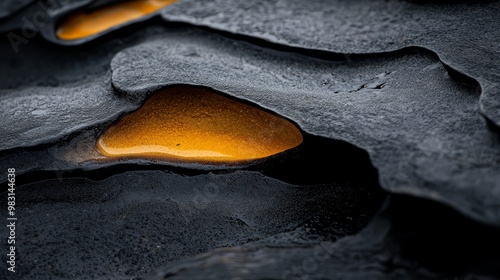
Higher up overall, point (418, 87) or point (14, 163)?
point (418, 87)

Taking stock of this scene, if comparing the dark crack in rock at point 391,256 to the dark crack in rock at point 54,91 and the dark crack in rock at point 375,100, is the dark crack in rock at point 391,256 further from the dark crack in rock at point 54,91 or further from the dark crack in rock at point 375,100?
the dark crack in rock at point 54,91

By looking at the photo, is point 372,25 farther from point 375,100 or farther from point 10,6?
point 10,6

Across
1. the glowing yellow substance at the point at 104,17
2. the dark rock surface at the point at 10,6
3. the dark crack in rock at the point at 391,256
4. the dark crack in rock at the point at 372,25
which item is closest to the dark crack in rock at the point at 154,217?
the dark crack in rock at the point at 391,256

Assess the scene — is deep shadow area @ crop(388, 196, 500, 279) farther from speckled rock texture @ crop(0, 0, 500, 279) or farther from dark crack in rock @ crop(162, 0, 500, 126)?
dark crack in rock @ crop(162, 0, 500, 126)

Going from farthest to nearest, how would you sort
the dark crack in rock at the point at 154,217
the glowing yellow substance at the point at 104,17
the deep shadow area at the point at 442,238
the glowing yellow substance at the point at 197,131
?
1. the glowing yellow substance at the point at 104,17
2. the glowing yellow substance at the point at 197,131
3. the dark crack in rock at the point at 154,217
4. the deep shadow area at the point at 442,238

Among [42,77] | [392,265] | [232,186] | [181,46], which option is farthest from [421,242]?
[42,77]

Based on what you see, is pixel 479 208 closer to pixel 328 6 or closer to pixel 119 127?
pixel 119 127
